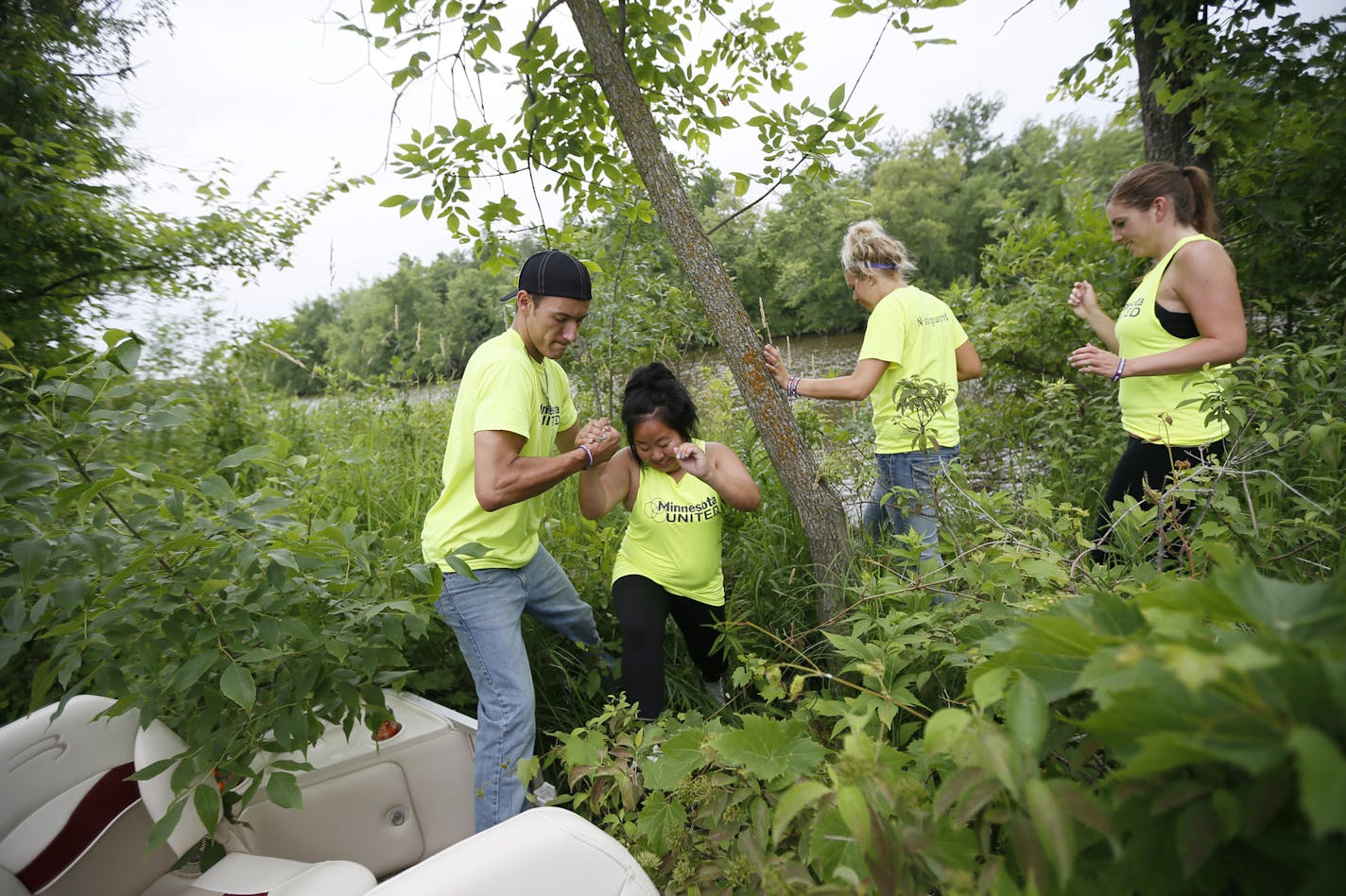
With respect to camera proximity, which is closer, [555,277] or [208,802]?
[208,802]

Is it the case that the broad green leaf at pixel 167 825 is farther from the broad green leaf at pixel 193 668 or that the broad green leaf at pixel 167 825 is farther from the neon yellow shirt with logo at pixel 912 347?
the neon yellow shirt with logo at pixel 912 347

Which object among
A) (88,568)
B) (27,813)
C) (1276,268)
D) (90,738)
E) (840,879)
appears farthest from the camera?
(1276,268)

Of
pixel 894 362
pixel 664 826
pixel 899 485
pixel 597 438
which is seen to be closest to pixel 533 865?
pixel 664 826

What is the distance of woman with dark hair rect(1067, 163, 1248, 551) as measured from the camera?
2.09 metres

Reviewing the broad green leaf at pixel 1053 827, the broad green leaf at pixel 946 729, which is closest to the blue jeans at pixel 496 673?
the broad green leaf at pixel 946 729

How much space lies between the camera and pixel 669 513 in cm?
242

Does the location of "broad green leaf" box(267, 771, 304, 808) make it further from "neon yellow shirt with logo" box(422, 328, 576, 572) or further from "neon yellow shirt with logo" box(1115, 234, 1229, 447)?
"neon yellow shirt with logo" box(1115, 234, 1229, 447)

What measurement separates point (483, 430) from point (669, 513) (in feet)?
2.57

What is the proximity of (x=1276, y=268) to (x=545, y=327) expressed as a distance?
14.0ft

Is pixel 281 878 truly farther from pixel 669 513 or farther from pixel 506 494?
pixel 669 513

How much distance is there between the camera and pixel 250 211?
4961 mm

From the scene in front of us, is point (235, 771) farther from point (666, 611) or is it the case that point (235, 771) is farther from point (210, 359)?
point (210, 359)

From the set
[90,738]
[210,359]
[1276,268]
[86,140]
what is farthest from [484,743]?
[210,359]

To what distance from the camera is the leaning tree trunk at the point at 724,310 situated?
93.2 inches
